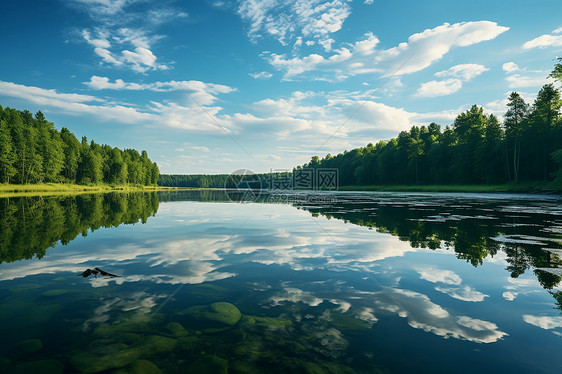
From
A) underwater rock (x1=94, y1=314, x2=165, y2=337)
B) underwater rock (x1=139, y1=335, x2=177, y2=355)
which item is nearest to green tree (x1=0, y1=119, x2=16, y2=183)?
underwater rock (x1=94, y1=314, x2=165, y2=337)

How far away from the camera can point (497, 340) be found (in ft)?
13.0

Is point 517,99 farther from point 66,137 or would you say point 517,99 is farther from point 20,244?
point 66,137

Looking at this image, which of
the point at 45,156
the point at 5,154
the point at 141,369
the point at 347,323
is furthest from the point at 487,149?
the point at 45,156

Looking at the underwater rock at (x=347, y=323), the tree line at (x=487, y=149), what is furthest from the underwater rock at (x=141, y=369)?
the tree line at (x=487, y=149)

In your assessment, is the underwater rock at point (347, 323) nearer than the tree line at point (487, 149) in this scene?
Yes

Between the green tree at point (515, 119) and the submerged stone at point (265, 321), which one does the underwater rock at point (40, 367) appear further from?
the green tree at point (515, 119)

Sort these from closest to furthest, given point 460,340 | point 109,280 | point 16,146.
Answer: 1. point 460,340
2. point 109,280
3. point 16,146

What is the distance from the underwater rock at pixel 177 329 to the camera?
405 centimetres

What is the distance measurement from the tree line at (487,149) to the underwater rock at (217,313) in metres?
47.5

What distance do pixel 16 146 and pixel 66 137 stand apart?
113 feet

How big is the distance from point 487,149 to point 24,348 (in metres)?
82.2

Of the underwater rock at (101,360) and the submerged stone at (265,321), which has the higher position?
the underwater rock at (101,360)

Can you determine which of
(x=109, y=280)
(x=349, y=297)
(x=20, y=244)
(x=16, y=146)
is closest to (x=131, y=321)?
(x=109, y=280)

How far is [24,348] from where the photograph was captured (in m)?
3.72
